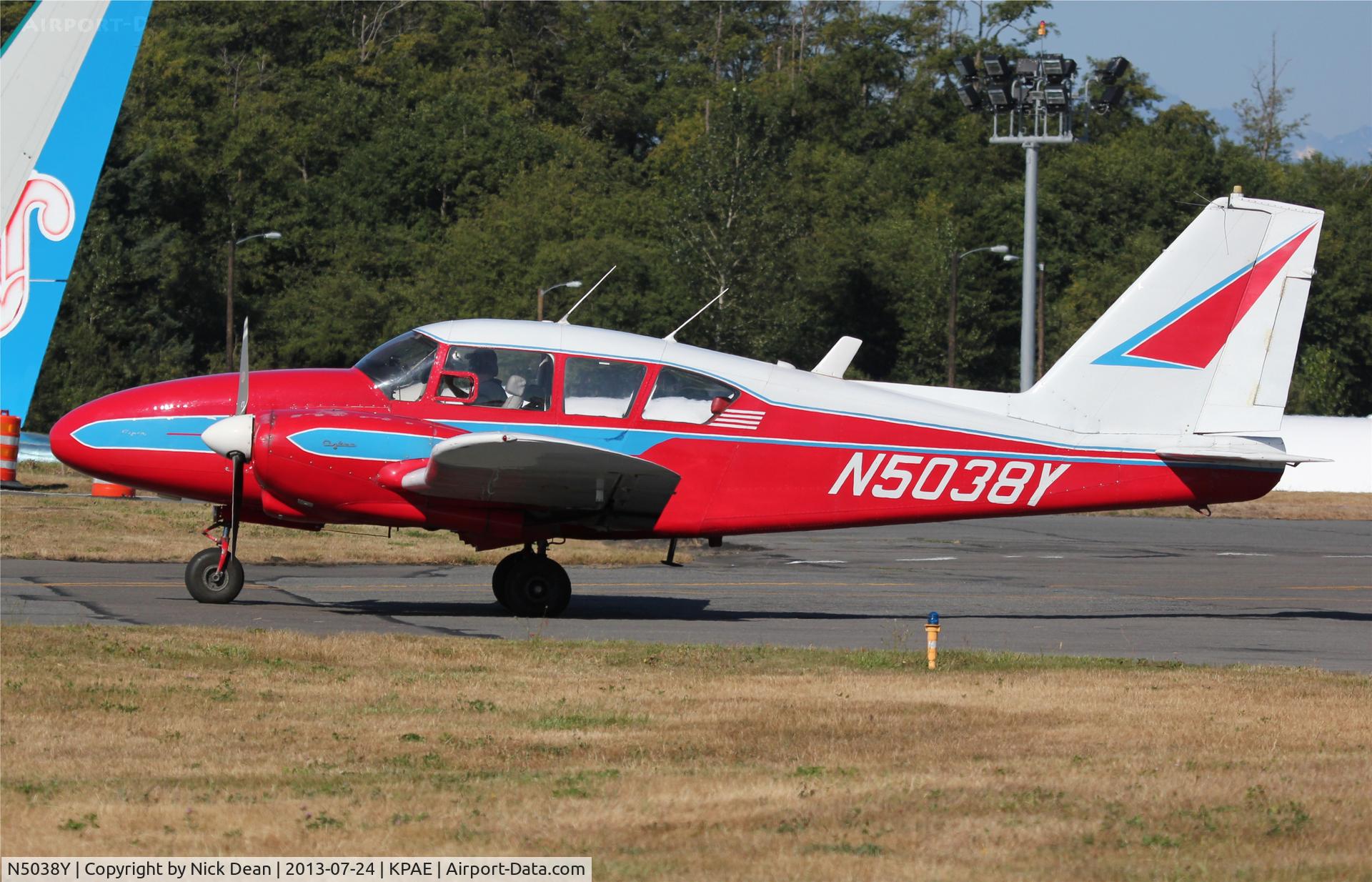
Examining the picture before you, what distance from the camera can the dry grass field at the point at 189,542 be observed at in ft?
61.7

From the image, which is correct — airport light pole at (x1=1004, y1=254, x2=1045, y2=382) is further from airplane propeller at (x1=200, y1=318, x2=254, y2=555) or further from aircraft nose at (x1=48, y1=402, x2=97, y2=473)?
aircraft nose at (x1=48, y1=402, x2=97, y2=473)

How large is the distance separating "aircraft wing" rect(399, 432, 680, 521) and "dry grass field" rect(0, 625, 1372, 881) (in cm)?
210

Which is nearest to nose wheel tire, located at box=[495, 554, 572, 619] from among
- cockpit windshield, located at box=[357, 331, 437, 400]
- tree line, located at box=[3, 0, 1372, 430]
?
cockpit windshield, located at box=[357, 331, 437, 400]

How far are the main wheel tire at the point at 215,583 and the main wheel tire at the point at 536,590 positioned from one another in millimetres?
2599

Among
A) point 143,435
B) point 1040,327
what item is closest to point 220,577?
point 143,435

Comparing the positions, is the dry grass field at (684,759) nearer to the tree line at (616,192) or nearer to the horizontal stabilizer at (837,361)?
the horizontal stabilizer at (837,361)

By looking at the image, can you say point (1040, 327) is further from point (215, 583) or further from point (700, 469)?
point (215, 583)

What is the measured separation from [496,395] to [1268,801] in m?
8.58

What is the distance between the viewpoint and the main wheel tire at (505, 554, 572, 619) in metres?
14.5

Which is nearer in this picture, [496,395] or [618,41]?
[496,395]

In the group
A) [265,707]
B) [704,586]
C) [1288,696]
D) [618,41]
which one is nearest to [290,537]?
[704,586]

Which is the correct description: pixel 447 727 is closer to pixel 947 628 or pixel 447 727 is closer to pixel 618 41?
pixel 947 628

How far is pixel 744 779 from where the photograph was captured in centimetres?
725

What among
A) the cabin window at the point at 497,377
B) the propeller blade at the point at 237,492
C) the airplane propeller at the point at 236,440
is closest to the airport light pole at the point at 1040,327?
the cabin window at the point at 497,377
